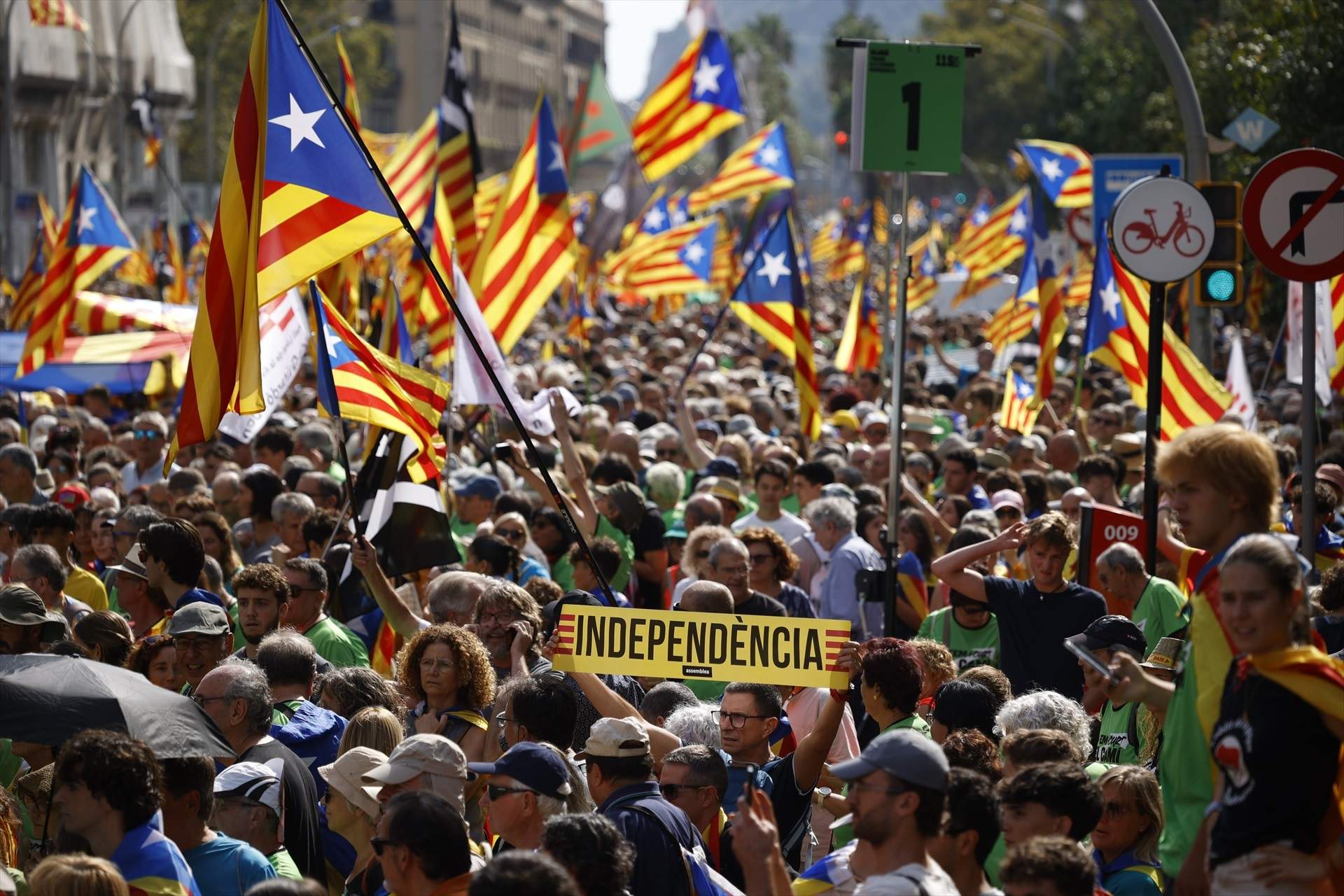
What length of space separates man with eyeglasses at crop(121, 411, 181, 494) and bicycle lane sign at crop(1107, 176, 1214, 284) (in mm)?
6942

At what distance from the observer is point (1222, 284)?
34.8ft

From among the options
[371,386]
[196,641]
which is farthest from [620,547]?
[196,641]

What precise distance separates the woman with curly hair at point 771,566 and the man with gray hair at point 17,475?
4.83 m

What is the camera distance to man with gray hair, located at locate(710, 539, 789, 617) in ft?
26.4

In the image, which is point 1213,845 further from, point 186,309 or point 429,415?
point 186,309

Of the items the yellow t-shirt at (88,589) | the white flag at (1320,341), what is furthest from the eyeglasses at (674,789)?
the white flag at (1320,341)

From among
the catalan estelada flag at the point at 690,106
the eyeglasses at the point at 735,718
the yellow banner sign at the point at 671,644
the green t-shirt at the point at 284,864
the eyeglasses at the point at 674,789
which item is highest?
the catalan estelada flag at the point at 690,106

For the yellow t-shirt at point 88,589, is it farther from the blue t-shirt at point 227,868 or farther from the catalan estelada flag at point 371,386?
the blue t-shirt at point 227,868

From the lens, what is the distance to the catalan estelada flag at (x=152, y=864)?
4.49 m

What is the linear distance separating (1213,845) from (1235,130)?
10.4 m

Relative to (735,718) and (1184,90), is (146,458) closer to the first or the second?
(1184,90)

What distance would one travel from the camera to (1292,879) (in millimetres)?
3922

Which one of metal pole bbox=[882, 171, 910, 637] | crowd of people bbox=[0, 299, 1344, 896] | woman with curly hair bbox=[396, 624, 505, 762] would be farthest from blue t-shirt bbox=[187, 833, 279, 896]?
metal pole bbox=[882, 171, 910, 637]

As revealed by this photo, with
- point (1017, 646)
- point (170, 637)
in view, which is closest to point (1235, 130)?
point (1017, 646)
